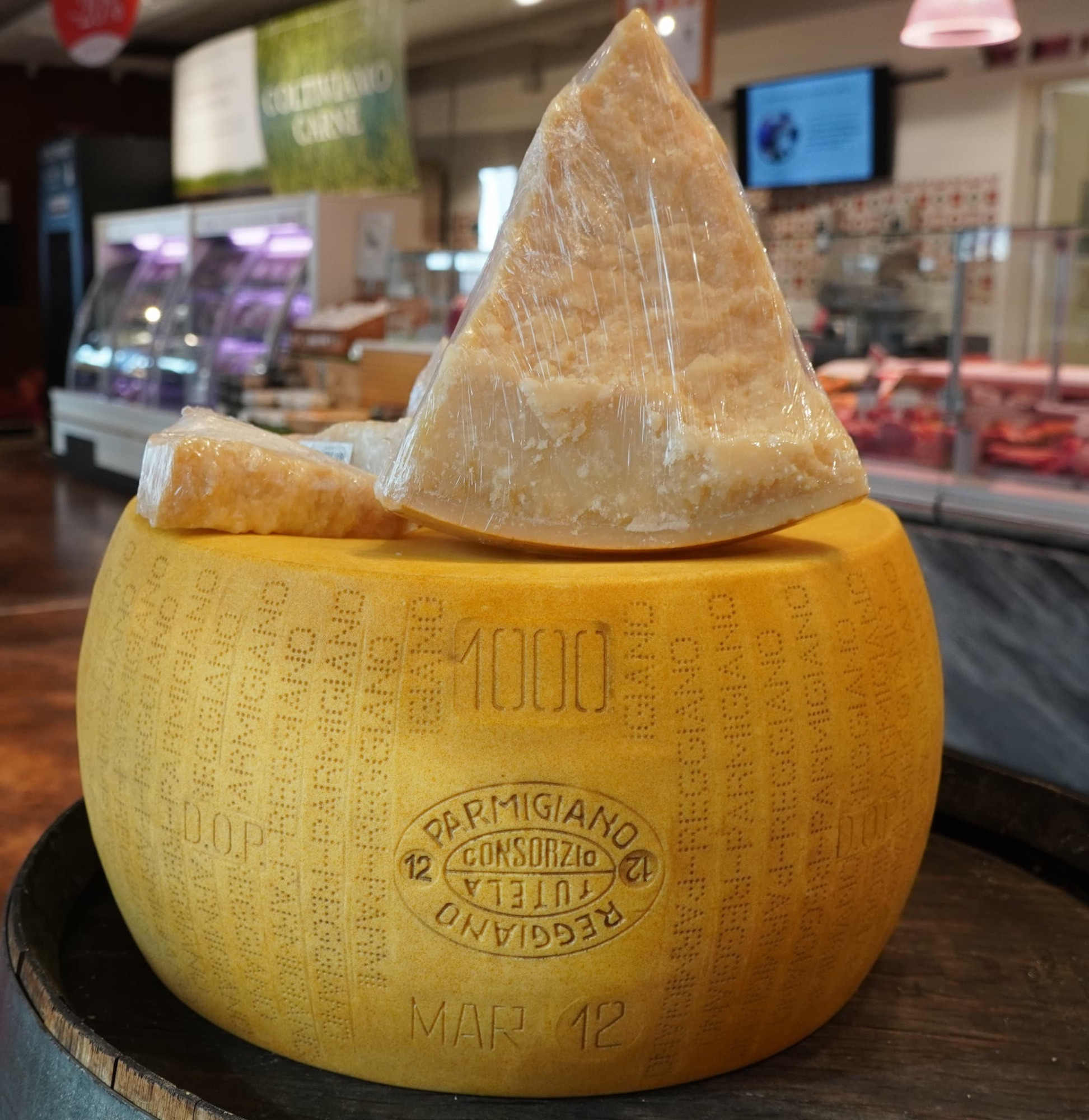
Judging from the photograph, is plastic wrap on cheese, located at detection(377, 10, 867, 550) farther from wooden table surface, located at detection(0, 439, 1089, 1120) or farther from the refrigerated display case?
the refrigerated display case

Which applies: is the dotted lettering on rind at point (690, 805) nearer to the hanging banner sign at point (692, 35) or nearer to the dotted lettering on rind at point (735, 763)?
the dotted lettering on rind at point (735, 763)

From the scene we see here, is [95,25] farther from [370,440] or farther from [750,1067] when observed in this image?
[750,1067]

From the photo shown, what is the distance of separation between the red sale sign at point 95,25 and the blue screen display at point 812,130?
372 centimetres

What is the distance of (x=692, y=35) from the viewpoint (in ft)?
16.3

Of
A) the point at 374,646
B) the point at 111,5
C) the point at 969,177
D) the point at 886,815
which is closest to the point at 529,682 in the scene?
the point at 374,646

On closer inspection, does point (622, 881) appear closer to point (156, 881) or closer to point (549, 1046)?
point (549, 1046)

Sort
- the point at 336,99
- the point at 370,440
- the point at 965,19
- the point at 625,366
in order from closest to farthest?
1. the point at 625,366
2. the point at 370,440
3. the point at 965,19
4. the point at 336,99

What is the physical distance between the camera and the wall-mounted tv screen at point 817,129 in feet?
23.9

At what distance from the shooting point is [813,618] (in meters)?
1.07

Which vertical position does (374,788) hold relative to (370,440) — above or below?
below

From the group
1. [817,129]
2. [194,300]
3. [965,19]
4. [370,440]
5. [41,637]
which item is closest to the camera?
[370,440]

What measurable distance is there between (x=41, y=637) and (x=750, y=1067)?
12.0 ft

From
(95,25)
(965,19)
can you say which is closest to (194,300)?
(95,25)

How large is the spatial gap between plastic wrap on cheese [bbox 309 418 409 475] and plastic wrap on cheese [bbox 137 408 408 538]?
0.41 feet
